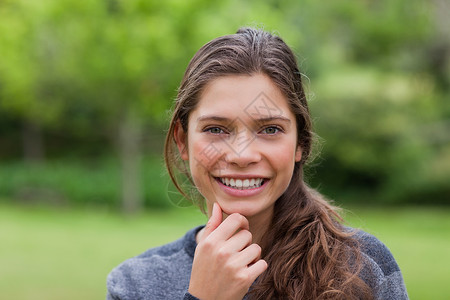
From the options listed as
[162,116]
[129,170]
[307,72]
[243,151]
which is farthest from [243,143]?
[307,72]

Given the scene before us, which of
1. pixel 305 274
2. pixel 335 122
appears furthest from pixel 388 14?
pixel 335 122

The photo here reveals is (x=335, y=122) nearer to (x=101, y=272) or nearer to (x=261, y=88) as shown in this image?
(x=101, y=272)

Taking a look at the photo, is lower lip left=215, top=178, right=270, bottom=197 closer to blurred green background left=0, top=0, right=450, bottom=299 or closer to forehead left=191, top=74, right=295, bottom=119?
forehead left=191, top=74, right=295, bottom=119

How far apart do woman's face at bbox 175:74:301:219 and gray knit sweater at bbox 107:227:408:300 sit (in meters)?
0.36

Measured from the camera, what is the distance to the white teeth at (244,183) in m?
1.91

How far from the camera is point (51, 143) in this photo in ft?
81.7

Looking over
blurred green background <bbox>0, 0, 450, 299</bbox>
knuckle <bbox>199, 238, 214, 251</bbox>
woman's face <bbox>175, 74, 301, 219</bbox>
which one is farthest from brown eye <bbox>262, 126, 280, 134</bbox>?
blurred green background <bbox>0, 0, 450, 299</bbox>

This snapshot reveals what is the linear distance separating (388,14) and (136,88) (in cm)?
718

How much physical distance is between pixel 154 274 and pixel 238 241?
457mm

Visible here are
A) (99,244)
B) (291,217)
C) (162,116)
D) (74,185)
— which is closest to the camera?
(291,217)

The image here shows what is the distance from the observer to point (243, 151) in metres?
1.87

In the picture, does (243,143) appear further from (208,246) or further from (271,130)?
(208,246)

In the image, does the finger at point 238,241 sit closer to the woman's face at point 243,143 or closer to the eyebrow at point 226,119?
the woman's face at point 243,143

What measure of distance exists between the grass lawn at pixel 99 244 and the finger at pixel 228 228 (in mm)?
4194
